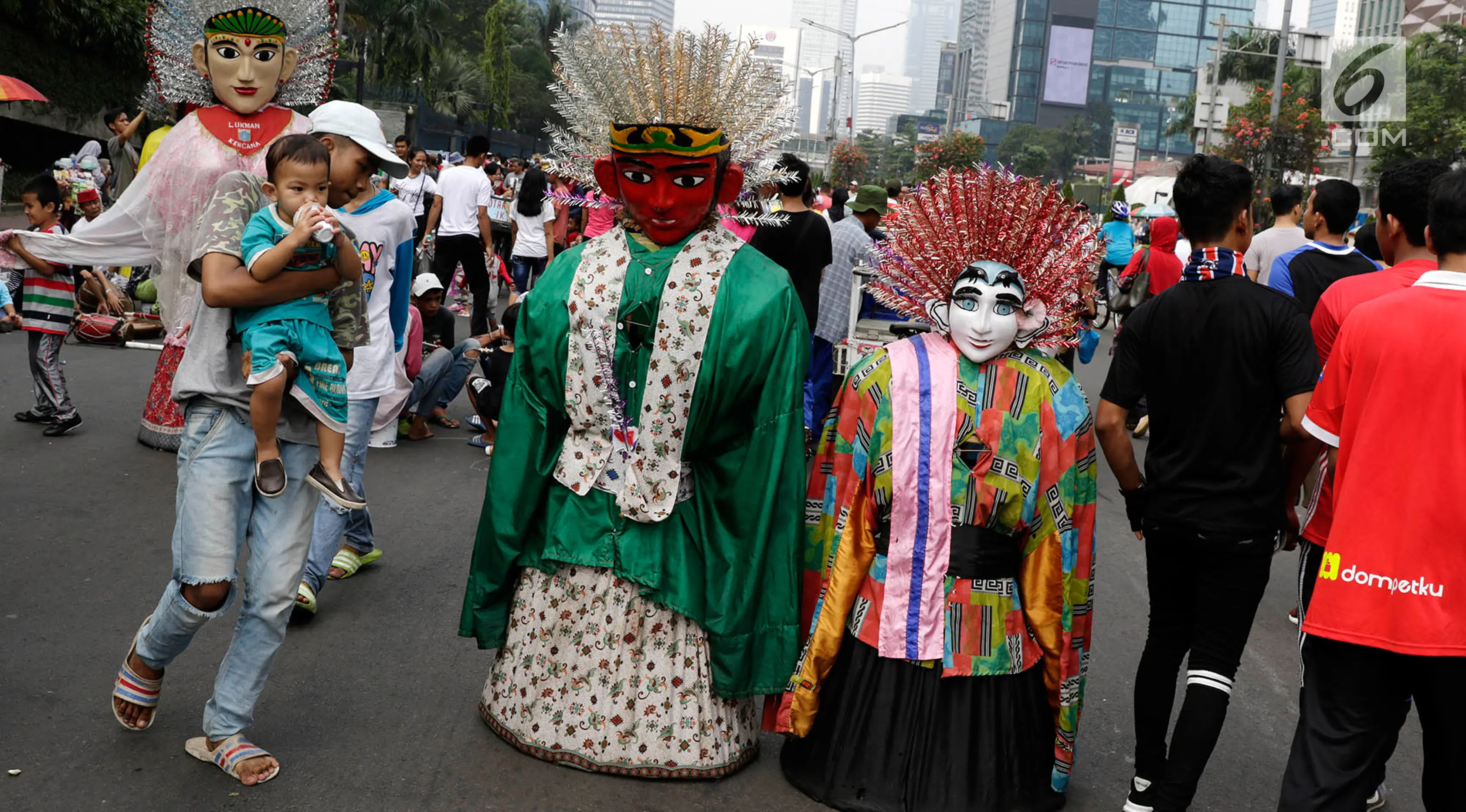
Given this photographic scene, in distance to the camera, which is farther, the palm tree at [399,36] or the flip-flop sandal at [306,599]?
the palm tree at [399,36]

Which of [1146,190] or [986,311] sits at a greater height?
[1146,190]

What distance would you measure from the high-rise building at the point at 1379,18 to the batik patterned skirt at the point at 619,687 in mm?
76592

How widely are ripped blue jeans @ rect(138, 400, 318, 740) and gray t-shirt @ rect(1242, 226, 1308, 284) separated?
5739mm

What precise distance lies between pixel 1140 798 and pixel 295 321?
2844 mm

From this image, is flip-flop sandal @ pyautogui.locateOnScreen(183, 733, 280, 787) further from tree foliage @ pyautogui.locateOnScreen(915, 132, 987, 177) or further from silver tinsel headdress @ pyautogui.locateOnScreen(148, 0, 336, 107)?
tree foliage @ pyautogui.locateOnScreen(915, 132, 987, 177)

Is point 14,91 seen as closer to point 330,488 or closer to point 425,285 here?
point 425,285

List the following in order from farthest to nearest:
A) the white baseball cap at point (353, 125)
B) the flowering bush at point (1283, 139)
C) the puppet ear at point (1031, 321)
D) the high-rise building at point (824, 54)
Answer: the high-rise building at point (824, 54) < the flowering bush at point (1283, 139) < the white baseball cap at point (353, 125) < the puppet ear at point (1031, 321)

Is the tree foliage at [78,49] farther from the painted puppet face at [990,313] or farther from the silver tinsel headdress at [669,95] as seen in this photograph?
the painted puppet face at [990,313]

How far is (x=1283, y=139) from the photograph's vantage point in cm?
3200

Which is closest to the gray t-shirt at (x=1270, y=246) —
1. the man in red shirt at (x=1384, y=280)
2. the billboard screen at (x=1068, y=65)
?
the man in red shirt at (x=1384, y=280)

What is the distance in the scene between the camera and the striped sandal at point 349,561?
19.0ft

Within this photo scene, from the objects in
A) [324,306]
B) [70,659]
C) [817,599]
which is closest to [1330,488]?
[817,599]

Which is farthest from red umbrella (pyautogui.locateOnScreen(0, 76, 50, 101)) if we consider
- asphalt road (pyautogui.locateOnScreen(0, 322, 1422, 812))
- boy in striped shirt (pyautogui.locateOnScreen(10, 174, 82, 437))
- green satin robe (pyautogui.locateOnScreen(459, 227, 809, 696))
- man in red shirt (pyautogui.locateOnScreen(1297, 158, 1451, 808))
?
man in red shirt (pyautogui.locateOnScreen(1297, 158, 1451, 808))

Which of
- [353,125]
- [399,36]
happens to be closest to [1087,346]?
[353,125]
